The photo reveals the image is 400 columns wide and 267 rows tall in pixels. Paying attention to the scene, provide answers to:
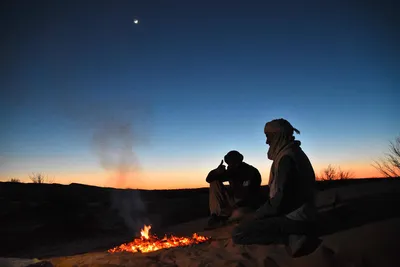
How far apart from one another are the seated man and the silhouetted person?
4139 mm

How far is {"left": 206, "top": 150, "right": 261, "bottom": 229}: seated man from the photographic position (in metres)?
8.73

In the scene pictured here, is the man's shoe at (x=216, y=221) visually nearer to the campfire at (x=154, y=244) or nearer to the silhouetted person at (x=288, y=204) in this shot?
the campfire at (x=154, y=244)

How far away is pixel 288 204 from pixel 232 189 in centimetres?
483

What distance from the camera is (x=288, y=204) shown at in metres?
4.28

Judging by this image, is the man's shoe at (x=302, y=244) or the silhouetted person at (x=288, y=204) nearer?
the silhouetted person at (x=288, y=204)

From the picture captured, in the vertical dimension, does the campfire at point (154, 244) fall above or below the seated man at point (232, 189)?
below

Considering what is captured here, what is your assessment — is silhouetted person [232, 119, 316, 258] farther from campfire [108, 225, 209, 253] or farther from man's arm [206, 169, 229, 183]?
man's arm [206, 169, 229, 183]

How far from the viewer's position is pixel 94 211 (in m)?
17.4

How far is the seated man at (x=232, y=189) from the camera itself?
8.73 m

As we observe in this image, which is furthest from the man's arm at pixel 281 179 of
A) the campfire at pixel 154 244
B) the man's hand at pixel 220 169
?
the man's hand at pixel 220 169

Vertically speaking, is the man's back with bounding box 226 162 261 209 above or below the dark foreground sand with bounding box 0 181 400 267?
above

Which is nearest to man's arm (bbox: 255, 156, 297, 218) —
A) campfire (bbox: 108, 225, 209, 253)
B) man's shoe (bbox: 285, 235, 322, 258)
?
man's shoe (bbox: 285, 235, 322, 258)

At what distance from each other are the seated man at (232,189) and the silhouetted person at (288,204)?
4.14m

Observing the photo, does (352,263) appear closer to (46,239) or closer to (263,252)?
(263,252)
